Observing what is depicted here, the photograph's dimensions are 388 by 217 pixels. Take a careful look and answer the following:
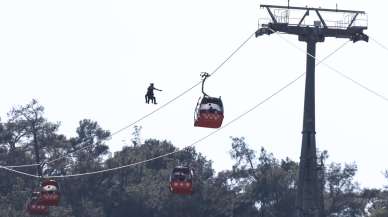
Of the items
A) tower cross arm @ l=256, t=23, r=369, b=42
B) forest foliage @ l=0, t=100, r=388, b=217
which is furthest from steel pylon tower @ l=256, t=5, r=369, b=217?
forest foliage @ l=0, t=100, r=388, b=217

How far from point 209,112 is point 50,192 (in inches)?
881

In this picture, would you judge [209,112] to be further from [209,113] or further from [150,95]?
[150,95]

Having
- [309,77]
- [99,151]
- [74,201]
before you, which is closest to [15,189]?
[74,201]

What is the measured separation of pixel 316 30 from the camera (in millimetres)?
78250

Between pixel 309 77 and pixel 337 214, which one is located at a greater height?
pixel 309 77

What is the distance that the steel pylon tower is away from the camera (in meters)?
74.3

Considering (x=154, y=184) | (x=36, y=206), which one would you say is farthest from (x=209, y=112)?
(x=154, y=184)

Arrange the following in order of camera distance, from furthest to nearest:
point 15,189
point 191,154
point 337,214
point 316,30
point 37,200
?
point 191,154
point 337,214
point 15,189
point 316,30
point 37,200

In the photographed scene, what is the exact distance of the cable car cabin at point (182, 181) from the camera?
5745cm

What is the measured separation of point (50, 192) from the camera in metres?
66.8

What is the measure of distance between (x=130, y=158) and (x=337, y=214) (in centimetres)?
2708

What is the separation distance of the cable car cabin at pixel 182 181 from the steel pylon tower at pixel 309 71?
17252 millimetres

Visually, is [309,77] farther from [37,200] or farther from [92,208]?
[92,208]

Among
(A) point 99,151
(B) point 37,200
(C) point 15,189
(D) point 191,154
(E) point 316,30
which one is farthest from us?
(A) point 99,151
